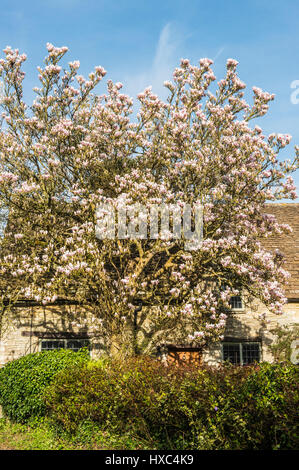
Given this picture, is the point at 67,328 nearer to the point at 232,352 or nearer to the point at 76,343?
the point at 76,343

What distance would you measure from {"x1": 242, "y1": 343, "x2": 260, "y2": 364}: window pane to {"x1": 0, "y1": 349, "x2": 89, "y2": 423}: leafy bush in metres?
7.21

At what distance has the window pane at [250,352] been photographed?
60.9ft

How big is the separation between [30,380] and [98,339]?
4.86 m

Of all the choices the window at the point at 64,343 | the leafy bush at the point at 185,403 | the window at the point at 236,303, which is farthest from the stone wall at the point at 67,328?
the leafy bush at the point at 185,403

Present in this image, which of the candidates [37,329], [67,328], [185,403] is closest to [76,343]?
[67,328]

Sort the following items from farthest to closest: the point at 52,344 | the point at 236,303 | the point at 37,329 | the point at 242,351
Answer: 1. the point at 236,303
2. the point at 52,344
3. the point at 37,329
4. the point at 242,351

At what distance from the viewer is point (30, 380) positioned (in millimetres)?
14086

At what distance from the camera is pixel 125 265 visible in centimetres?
1655

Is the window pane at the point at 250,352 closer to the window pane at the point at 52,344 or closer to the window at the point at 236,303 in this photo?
the window at the point at 236,303

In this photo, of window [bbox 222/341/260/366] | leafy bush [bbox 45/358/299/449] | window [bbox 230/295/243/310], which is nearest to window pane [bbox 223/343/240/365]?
window [bbox 222/341/260/366]

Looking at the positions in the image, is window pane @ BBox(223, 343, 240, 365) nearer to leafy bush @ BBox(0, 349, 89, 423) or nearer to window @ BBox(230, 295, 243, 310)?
window @ BBox(230, 295, 243, 310)

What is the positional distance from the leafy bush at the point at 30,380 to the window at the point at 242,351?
656 cm

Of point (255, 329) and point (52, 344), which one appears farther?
point (52, 344)
